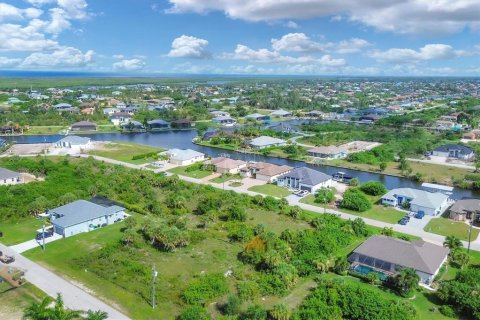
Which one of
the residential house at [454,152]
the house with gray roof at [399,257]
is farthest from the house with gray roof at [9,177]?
the residential house at [454,152]

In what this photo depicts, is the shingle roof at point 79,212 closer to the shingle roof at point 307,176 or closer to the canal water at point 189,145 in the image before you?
the shingle roof at point 307,176

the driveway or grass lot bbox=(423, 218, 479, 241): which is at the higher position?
the driveway

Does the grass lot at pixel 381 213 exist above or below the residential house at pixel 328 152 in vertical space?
below

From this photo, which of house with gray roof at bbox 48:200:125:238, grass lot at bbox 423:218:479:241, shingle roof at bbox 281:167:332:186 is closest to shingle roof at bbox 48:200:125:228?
house with gray roof at bbox 48:200:125:238

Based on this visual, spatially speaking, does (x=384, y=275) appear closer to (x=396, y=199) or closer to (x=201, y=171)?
(x=396, y=199)

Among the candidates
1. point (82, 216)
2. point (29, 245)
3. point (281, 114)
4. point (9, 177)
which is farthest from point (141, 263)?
point (281, 114)

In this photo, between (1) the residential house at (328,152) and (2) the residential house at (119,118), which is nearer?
(1) the residential house at (328,152)

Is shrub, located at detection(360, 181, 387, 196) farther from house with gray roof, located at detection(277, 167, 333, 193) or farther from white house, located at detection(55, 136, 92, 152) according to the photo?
white house, located at detection(55, 136, 92, 152)
